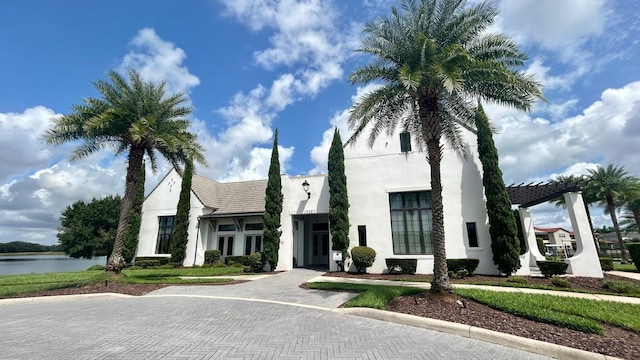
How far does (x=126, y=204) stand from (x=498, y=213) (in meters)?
18.8

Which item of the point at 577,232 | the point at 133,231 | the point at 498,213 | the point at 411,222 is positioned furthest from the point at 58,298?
the point at 577,232

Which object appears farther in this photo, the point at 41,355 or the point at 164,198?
the point at 164,198

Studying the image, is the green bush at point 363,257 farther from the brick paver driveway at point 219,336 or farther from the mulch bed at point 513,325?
the brick paver driveway at point 219,336

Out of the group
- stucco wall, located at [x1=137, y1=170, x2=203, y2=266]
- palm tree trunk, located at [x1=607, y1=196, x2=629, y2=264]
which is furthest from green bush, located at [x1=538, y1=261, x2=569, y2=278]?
stucco wall, located at [x1=137, y1=170, x2=203, y2=266]

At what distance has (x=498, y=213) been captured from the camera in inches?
552

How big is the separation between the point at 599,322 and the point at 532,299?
2.07m

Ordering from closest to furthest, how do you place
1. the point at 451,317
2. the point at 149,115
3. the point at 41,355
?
the point at 41,355
the point at 451,317
the point at 149,115

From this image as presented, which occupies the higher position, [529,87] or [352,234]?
[529,87]

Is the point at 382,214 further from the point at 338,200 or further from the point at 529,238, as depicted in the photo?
the point at 529,238

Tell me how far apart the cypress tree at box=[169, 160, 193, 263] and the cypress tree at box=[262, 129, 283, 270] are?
6816 millimetres

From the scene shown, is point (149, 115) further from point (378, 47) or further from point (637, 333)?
point (637, 333)

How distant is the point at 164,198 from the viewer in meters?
24.5

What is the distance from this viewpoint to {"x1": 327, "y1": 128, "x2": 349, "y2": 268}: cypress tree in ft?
53.0

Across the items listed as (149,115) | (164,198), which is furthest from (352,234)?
(164,198)
